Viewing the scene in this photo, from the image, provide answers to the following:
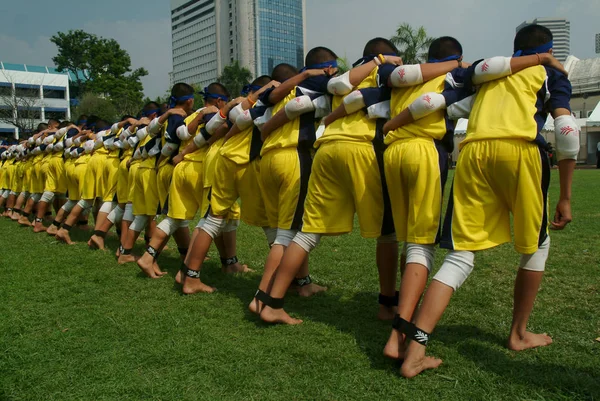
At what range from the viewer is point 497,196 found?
3.24m

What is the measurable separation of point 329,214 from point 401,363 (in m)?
1.31

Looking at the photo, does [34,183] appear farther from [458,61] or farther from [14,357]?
[458,61]

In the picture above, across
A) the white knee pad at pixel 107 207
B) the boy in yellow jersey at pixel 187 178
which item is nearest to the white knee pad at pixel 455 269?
the boy in yellow jersey at pixel 187 178

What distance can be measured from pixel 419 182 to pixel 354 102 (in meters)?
0.87

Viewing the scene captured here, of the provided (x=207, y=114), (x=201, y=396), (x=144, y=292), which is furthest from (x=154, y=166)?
(x=201, y=396)

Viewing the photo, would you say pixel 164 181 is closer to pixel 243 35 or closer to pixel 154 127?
pixel 154 127

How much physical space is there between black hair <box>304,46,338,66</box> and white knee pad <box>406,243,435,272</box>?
78.5 inches

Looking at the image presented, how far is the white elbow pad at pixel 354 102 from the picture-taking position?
3.83 metres

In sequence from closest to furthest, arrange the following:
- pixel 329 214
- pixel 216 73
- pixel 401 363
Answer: pixel 401 363 < pixel 329 214 < pixel 216 73

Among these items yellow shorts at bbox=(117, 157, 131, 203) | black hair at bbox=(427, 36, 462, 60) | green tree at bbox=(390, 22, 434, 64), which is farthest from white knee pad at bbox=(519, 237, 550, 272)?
green tree at bbox=(390, 22, 434, 64)

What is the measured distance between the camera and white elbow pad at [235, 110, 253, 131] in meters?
4.89

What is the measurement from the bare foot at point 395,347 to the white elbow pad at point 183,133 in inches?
146

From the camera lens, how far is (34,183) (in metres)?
11.7

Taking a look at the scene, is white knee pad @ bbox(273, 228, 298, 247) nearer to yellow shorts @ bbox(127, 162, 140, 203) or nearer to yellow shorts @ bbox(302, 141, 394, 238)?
yellow shorts @ bbox(302, 141, 394, 238)
